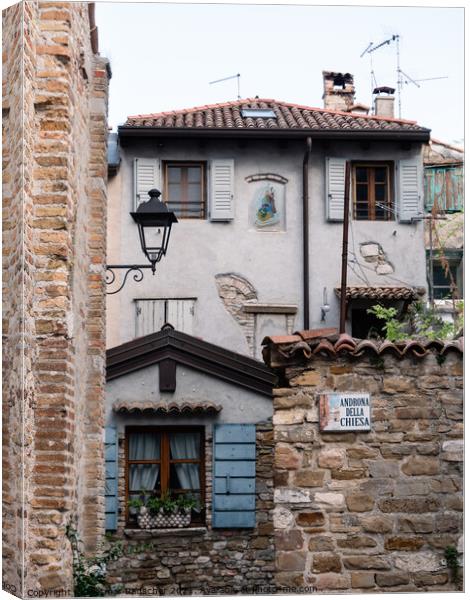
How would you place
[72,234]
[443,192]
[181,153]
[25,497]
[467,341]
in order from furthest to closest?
[181,153] → [443,192] → [467,341] → [72,234] → [25,497]

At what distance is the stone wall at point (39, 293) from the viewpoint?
21.4 ft

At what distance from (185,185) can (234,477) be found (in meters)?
3.83

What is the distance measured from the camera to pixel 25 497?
648 centimetres

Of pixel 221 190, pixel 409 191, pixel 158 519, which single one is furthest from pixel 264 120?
pixel 158 519

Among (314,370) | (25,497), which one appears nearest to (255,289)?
(314,370)

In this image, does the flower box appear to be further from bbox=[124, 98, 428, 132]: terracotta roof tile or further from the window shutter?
bbox=[124, 98, 428, 132]: terracotta roof tile

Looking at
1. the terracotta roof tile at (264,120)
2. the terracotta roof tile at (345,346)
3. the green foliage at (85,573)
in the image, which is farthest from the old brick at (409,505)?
the terracotta roof tile at (264,120)

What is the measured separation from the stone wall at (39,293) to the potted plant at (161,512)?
178 inches

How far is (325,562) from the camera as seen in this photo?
738cm

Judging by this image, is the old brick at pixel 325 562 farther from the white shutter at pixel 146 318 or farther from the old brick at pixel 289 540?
the white shutter at pixel 146 318

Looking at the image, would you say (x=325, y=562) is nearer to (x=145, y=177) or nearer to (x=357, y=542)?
(x=357, y=542)

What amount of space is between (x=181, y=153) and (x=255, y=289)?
215 cm

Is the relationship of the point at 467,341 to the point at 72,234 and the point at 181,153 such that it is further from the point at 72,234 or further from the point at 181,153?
the point at 181,153

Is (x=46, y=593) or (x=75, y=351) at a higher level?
(x=75, y=351)
